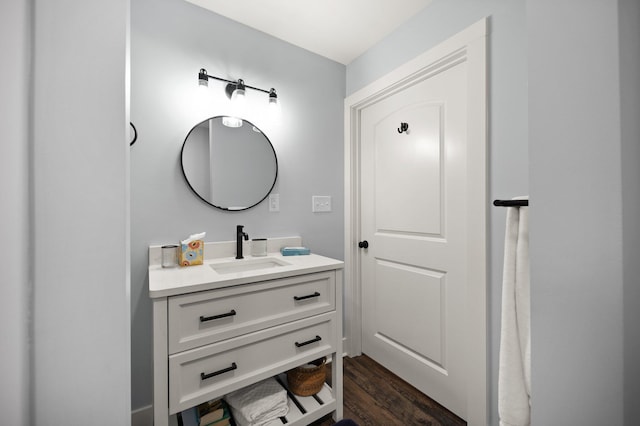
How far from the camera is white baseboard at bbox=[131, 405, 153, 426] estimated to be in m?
1.29

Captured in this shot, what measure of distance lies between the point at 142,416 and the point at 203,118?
63.2 inches

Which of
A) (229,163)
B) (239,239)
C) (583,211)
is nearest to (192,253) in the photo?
(239,239)

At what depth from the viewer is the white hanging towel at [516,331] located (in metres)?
0.62

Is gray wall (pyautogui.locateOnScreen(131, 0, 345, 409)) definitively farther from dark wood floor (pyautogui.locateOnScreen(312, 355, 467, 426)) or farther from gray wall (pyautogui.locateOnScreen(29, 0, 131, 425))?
gray wall (pyautogui.locateOnScreen(29, 0, 131, 425))

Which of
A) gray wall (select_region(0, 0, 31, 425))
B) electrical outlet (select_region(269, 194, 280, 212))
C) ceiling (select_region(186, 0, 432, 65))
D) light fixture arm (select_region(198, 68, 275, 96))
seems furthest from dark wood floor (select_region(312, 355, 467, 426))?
ceiling (select_region(186, 0, 432, 65))

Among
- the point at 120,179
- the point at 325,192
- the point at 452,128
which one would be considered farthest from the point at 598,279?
the point at 325,192

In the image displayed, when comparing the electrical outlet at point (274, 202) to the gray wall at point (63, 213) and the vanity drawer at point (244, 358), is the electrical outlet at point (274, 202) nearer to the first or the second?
the vanity drawer at point (244, 358)

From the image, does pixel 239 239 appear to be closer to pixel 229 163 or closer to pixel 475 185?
pixel 229 163

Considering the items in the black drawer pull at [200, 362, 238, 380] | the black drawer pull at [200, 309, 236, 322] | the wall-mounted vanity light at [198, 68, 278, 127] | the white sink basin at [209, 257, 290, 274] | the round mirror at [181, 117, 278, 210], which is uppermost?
the wall-mounted vanity light at [198, 68, 278, 127]

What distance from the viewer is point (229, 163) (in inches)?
63.4

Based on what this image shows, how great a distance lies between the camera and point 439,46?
140cm

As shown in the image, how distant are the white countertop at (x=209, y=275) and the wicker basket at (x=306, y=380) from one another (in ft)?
1.89

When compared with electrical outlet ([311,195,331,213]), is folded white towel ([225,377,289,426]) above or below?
below

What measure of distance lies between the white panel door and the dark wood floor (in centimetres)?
6
